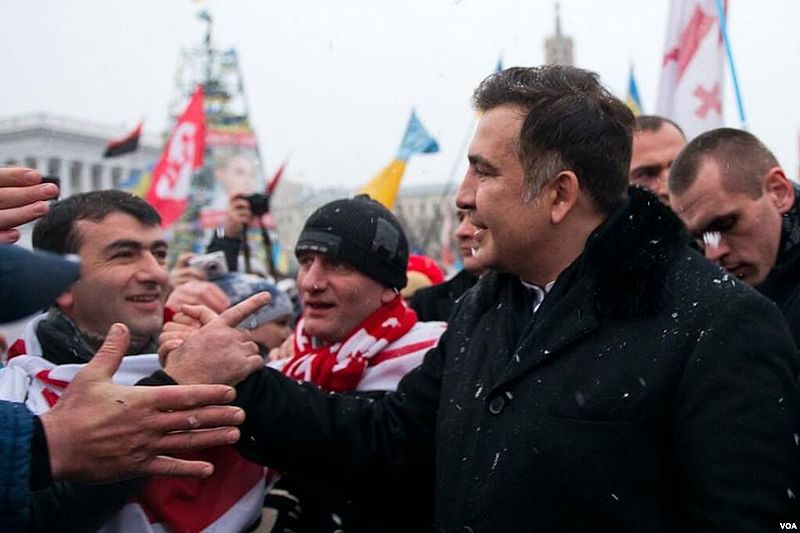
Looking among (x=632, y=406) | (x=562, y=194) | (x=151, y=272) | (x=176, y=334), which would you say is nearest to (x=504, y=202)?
(x=562, y=194)

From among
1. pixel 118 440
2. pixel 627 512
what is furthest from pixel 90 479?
pixel 627 512

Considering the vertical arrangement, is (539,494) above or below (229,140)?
above

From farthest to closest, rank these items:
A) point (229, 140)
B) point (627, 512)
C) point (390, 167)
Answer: point (229, 140) → point (390, 167) → point (627, 512)

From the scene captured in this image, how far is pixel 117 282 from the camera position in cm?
284

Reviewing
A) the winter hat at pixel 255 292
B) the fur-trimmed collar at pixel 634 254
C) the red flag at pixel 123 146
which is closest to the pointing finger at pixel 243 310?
the fur-trimmed collar at pixel 634 254

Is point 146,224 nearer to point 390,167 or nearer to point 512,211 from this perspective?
point 512,211

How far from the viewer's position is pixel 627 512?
73.7 inches

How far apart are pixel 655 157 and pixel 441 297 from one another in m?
1.36

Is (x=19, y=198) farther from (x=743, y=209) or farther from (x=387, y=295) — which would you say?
(x=743, y=209)

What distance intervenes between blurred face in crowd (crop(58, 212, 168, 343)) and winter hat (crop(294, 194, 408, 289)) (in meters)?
0.53

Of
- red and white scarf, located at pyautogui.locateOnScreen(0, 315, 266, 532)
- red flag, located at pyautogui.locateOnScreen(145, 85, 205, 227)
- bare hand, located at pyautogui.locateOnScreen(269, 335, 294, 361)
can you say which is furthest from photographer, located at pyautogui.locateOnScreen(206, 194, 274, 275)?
red flag, located at pyautogui.locateOnScreen(145, 85, 205, 227)

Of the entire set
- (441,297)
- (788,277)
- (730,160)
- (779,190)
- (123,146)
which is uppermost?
(730,160)

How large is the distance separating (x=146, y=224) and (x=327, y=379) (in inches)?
33.8

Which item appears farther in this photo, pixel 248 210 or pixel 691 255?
pixel 248 210
